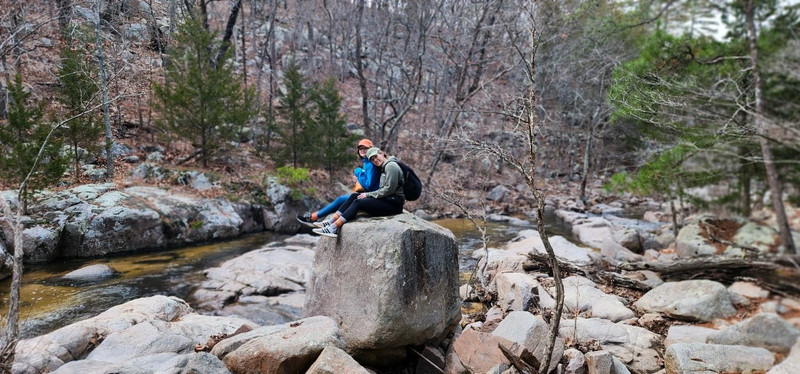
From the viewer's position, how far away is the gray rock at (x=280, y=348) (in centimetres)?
371

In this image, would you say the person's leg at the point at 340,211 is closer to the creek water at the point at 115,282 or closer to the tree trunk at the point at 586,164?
the creek water at the point at 115,282

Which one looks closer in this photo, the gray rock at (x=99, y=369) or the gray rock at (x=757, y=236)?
the gray rock at (x=757, y=236)

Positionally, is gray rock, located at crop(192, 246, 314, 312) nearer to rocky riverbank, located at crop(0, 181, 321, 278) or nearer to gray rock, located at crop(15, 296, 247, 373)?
gray rock, located at crop(15, 296, 247, 373)

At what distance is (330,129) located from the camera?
59.5 feet

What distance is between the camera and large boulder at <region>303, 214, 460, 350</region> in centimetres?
434

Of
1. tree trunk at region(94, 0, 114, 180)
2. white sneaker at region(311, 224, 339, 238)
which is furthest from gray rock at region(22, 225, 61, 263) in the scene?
white sneaker at region(311, 224, 339, 238)

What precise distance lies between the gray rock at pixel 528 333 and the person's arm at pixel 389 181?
2.11 meters

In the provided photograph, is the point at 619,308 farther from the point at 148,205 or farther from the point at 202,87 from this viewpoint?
the point at 202,87

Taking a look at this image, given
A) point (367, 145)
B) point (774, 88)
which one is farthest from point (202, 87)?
point (774, 88)

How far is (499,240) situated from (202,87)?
11920 mm

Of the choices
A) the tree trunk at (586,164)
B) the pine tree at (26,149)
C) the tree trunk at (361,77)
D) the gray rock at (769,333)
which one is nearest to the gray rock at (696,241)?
the gray rock at (769,333)

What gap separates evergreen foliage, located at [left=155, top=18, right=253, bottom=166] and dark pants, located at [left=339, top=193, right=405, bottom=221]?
39.6ft

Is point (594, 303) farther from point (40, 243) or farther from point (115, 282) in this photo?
point (40, 243)

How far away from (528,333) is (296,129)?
15.7 m
